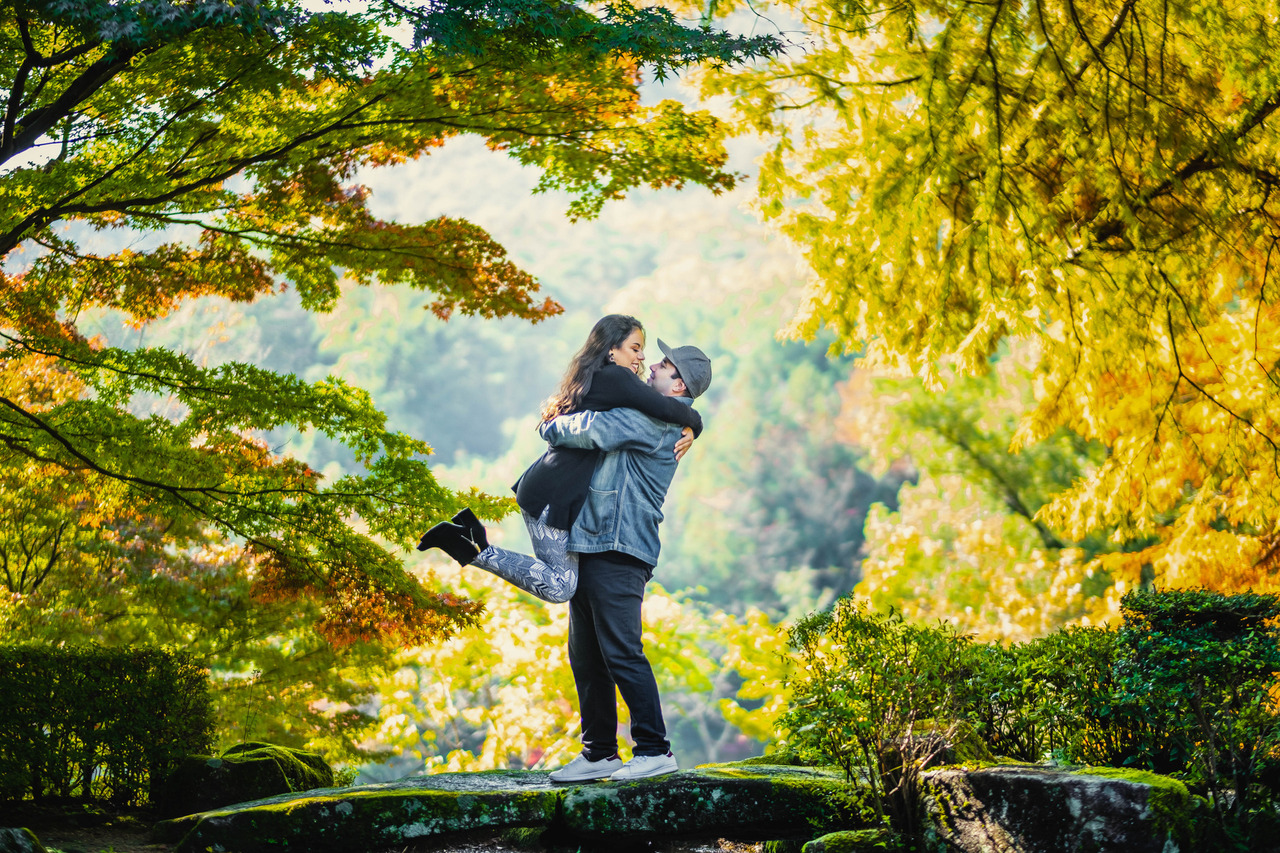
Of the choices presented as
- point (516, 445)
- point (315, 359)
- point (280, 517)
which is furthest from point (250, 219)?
point (315, 359)

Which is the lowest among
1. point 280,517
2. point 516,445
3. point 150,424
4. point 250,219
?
point 280,517

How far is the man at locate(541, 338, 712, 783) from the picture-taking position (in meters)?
3.59

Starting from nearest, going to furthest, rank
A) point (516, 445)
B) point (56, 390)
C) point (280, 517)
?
point (280, 517)
point (56, 390)
point (516, 445)

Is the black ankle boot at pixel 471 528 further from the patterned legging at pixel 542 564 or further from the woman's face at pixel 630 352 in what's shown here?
the woman's face at pixel 630 352

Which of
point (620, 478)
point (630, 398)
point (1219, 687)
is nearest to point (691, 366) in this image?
point (630, 398)

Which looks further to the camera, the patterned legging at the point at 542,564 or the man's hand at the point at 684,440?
the man's hand at the point at 684,440

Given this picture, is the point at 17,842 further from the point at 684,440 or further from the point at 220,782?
the point at 684,440

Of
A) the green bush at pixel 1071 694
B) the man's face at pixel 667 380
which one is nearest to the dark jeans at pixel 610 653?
the man's face at pixel 667 380

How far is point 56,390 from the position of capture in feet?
23.0

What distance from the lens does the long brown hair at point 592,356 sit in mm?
3777

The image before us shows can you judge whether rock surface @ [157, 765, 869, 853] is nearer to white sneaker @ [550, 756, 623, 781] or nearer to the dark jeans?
white sneaker @ [550, 756, 623, 781]

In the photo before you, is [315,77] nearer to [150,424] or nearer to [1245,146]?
[150,424]

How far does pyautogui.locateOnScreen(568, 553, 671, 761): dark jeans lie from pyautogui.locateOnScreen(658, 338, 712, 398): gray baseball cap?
30.6 inches

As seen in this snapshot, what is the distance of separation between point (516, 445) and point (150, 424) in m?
44.0
